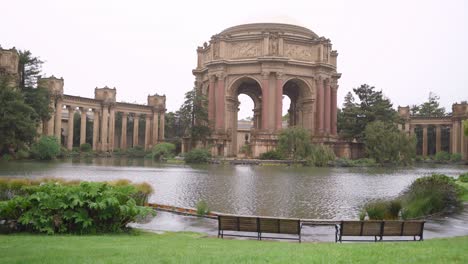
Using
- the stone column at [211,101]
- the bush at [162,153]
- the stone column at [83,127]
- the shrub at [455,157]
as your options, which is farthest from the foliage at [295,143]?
the stone column at [83,127]

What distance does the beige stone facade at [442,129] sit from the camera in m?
77.6

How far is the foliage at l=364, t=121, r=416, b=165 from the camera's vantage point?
49.4m

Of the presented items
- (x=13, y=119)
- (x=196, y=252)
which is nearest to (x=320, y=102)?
(x=13, y=119)

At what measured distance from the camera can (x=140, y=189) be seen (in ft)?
47.7

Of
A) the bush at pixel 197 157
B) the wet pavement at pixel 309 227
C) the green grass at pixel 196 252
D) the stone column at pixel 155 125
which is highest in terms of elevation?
the stone column at pixel 155 125

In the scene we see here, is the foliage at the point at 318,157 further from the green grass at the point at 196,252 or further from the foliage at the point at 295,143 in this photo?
the green grass at the point at 196,252

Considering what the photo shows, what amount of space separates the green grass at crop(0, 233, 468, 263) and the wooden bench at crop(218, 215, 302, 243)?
765 millimetres

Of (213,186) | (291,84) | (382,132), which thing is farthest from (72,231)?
(291,84)

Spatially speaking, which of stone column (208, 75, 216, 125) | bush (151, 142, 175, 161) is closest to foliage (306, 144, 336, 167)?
stone column (208, 75, 216, 125)

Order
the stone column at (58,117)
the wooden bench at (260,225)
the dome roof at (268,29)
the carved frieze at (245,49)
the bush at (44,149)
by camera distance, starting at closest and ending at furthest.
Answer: the wooden bench at (260,225)
the bush at (44,149)
the carved frieze at (245,49)
the dome roof at (268,29)
the stone column at (58,117)

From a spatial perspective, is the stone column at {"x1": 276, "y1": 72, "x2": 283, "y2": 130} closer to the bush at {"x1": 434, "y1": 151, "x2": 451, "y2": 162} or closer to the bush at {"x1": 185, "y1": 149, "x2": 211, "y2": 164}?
the bush at {"x1": 185, "y1": 149, "x2": 211, "y2": 164}

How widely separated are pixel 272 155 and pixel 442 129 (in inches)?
2036

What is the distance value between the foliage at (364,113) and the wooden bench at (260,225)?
171 ft

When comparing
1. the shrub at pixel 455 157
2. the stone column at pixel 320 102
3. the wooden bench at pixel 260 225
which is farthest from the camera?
the shrub at pixel 455 157
